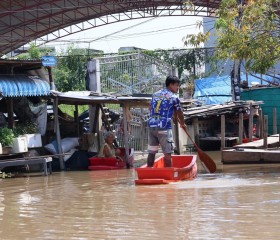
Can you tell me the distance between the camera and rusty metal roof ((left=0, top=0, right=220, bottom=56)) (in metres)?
28.3

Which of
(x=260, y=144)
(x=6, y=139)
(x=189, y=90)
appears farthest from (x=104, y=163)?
(x=189, y=90)

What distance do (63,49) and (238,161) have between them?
2538cm

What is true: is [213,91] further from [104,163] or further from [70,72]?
[104,163]

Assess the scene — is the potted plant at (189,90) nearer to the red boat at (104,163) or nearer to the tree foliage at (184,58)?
the tree foliage at (184,58)

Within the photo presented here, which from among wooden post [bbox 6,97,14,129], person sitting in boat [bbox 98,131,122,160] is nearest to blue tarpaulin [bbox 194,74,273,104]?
person sitting in boat [bbox 98,131,122,160]

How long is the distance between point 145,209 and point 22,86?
7950 millimetres

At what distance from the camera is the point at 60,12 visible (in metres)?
29.7

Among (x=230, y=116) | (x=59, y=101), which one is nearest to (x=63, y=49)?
(x=230, y=116)

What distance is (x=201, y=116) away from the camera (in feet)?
69.4

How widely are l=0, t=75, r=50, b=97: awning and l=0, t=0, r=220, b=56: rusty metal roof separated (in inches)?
531

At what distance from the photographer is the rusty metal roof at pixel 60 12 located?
2828 cm

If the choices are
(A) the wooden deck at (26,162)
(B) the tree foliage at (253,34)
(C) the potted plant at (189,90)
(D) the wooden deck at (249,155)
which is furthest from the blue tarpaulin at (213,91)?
(A) the wooden deck at (26,162)

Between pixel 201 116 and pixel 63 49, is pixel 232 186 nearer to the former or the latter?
pixel 201 116

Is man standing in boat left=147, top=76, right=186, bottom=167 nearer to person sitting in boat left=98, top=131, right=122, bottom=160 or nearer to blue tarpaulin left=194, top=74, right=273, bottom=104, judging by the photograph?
person sitting in boat left=98, top=131, right=122, bottom=160
